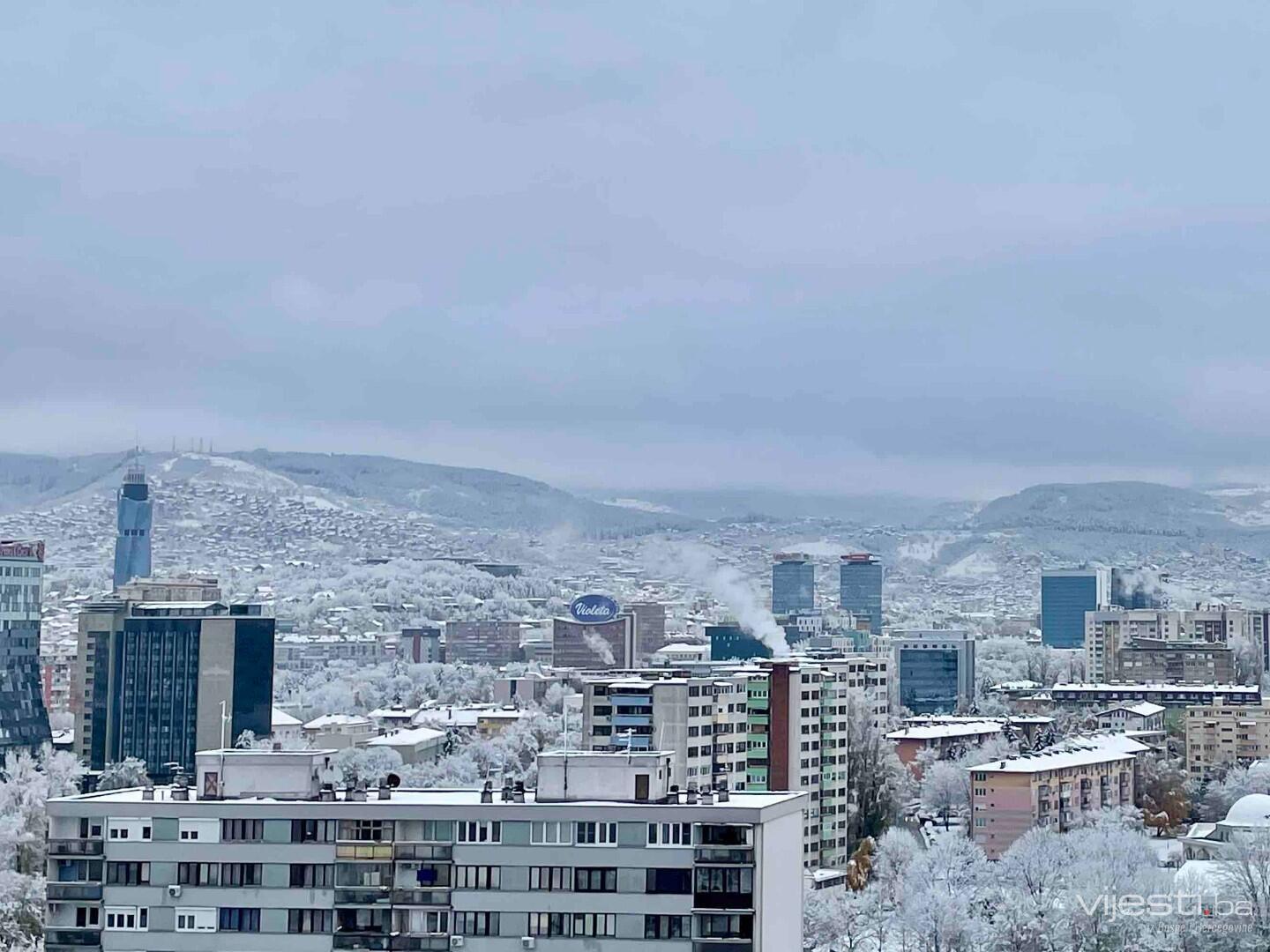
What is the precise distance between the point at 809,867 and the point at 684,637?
7958 cm

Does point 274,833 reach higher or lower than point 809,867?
higher

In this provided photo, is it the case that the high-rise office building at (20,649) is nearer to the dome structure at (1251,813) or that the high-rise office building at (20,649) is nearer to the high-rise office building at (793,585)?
the dome structure at (1251,813)

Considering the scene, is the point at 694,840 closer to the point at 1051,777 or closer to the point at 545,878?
the point at 545,878

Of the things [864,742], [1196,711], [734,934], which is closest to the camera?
[734,934]

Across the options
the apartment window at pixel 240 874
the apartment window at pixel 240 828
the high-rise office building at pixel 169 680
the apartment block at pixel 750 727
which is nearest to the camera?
the apartment window at pixel 240 874

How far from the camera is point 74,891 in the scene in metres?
21.7

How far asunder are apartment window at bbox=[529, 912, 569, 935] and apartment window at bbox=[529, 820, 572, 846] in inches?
27.7

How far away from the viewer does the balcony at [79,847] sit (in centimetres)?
2169

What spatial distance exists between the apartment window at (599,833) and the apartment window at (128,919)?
4457 millimetres

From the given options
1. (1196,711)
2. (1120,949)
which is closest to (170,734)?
(1196,711)

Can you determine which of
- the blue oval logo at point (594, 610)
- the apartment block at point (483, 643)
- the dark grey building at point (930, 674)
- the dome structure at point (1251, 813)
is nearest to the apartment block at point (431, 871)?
the dome structure at point (1251, 813)

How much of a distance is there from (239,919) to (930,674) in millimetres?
80839

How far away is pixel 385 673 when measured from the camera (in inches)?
4259

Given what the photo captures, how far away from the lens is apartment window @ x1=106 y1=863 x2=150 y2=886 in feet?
70.8
